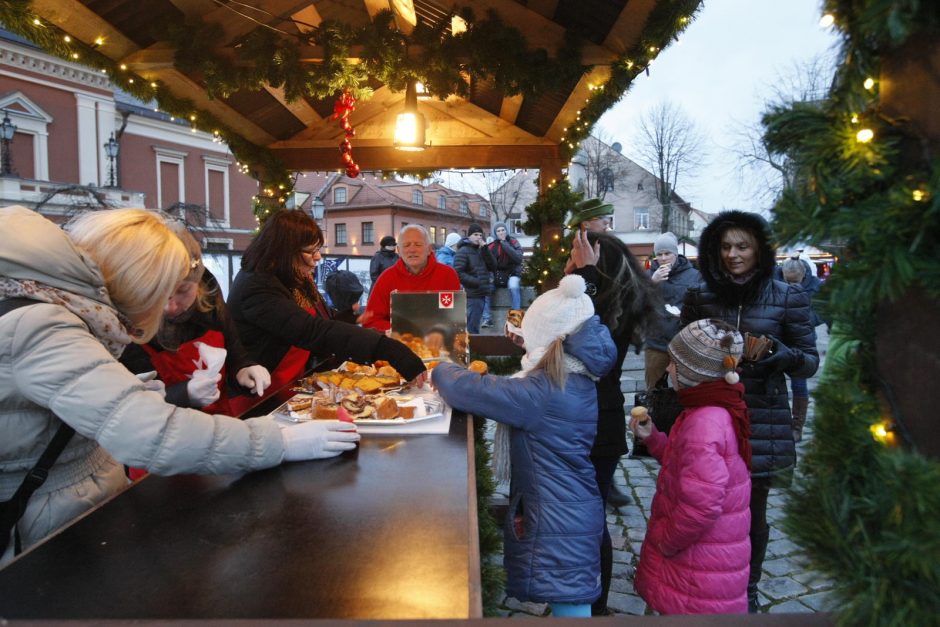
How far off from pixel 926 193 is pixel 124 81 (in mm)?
4611

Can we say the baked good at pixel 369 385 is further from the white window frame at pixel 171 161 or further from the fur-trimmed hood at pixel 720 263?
the white window frame at pixel 171 161

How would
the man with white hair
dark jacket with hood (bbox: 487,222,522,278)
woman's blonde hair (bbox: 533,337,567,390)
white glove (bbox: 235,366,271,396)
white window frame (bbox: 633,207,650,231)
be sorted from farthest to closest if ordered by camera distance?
1. white window frame (bbox: 633,207,650,231)
2. dark jacket with hood (bbox: 487,222,522,278)
3. the man with white hair
4. white glove (bbox: 235,366,271,396)
5. woman's blonde hair (bbox: 533,337,567,390)

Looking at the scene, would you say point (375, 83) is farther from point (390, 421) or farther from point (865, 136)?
point (865, 136)

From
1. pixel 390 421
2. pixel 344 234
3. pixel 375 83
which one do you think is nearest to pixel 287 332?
pixel 390 421

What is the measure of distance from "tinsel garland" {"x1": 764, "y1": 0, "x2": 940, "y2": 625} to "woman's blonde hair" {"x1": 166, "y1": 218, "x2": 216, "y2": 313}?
5.30ft

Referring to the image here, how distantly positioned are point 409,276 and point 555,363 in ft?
8.17

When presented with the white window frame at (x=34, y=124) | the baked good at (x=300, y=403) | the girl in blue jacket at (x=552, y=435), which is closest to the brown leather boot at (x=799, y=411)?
the girl in blue jacket at (x=552, y=435)

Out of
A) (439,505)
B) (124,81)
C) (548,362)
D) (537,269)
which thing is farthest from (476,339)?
(439,505)

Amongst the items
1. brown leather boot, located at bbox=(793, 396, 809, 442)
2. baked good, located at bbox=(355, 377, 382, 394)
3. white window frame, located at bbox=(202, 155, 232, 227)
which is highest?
white window frame, located at bbox=(202, 155, 232, 227)

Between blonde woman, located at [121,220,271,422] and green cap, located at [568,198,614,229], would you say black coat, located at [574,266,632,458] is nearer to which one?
green cap, located at [568,198,614,229]

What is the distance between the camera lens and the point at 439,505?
1493mm

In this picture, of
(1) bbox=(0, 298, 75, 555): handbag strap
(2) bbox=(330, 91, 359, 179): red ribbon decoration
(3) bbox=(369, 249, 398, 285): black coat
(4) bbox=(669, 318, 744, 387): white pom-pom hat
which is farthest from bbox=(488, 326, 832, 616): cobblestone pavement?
(3) bbox=(369, 249, 398, 285): black coat

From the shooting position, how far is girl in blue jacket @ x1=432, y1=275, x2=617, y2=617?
2.32m

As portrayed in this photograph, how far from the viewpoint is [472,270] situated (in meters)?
10.0
